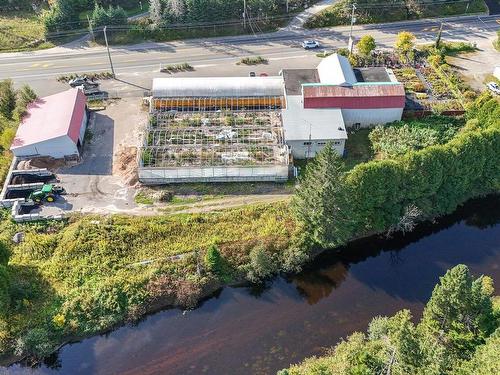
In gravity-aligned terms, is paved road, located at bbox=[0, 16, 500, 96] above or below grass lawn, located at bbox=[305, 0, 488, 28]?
below

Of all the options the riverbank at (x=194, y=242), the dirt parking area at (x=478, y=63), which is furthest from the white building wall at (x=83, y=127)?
the dirt parking area at (x=478, y=63)

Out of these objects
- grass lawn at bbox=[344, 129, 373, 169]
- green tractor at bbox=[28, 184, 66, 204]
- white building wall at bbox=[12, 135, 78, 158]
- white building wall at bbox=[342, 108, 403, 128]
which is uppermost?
white building wall at bbox=[342, 108, 403, 128]

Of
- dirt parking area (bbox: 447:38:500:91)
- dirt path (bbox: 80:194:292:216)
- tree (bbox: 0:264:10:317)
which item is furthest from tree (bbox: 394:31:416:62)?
tree (bbox: 0:264:10:317)

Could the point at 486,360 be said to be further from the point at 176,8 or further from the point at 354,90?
the point at 176,8

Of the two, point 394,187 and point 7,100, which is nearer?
point 394,187

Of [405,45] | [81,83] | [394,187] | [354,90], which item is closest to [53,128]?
[81,83]

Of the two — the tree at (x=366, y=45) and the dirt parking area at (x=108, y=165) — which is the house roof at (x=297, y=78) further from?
the dirt parking area at (x=108, y=165)

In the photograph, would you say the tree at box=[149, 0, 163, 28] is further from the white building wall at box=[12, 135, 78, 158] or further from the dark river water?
the dark river water

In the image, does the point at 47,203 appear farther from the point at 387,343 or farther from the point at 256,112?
the point at 387,343
